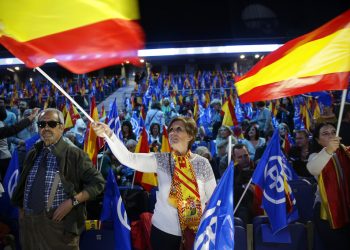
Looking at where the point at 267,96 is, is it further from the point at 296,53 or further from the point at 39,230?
the point at 39,230

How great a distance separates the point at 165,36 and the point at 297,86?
1906 cm

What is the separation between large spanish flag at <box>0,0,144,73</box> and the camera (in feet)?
9.25

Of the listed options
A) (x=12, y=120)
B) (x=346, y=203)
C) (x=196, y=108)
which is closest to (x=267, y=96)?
(x=346, y=203)

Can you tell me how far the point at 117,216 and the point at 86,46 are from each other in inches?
79.5

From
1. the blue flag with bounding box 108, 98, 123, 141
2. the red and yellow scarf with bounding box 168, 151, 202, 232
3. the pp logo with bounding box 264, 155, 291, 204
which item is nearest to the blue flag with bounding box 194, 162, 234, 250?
the red and yellow scarf with bounding box 168, 151, 202, 232

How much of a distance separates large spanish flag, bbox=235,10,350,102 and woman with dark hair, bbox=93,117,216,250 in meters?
0.77

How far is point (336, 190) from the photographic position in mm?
3770

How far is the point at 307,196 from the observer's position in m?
5.42

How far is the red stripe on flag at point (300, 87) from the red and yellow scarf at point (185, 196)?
937mm

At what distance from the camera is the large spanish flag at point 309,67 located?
3.55m

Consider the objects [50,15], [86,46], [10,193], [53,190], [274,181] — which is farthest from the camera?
[10,193]

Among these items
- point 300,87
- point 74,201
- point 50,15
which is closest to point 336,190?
point 300,87

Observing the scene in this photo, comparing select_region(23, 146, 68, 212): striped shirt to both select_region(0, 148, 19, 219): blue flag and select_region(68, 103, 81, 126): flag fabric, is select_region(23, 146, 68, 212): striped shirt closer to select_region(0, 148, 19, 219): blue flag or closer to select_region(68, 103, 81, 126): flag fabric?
select_region(0, 148, 19, 219): blue flag

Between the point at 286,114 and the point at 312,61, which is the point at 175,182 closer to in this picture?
the point at 312,61
